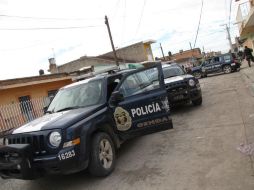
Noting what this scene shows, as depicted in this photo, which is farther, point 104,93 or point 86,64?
point 86,64

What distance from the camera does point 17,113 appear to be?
14.3 m

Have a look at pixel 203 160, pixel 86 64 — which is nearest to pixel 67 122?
pixel 203 160

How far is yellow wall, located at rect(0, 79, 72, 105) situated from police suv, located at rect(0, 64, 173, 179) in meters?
13.1

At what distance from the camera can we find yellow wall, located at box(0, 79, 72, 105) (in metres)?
18.6

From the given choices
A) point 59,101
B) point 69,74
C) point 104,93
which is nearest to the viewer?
point 104,93

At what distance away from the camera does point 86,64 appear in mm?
35812

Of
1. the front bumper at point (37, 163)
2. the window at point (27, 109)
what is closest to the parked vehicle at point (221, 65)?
the window at point (27, 109)

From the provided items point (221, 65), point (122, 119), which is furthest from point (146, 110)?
point (221, 65)

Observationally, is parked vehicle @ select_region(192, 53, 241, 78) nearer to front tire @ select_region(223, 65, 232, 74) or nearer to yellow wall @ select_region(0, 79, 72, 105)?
front tire @ select_region(223, 65, 232, 74)

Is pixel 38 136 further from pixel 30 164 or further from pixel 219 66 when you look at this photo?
pixel 219 66

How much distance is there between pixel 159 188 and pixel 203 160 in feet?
3.64

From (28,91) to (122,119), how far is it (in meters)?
16.0

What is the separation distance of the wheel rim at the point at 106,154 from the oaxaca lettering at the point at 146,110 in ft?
2.89

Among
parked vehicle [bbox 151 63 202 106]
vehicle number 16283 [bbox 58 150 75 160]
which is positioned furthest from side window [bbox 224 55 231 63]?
vehicle number 16283 [bbox 58 150 75 160]
